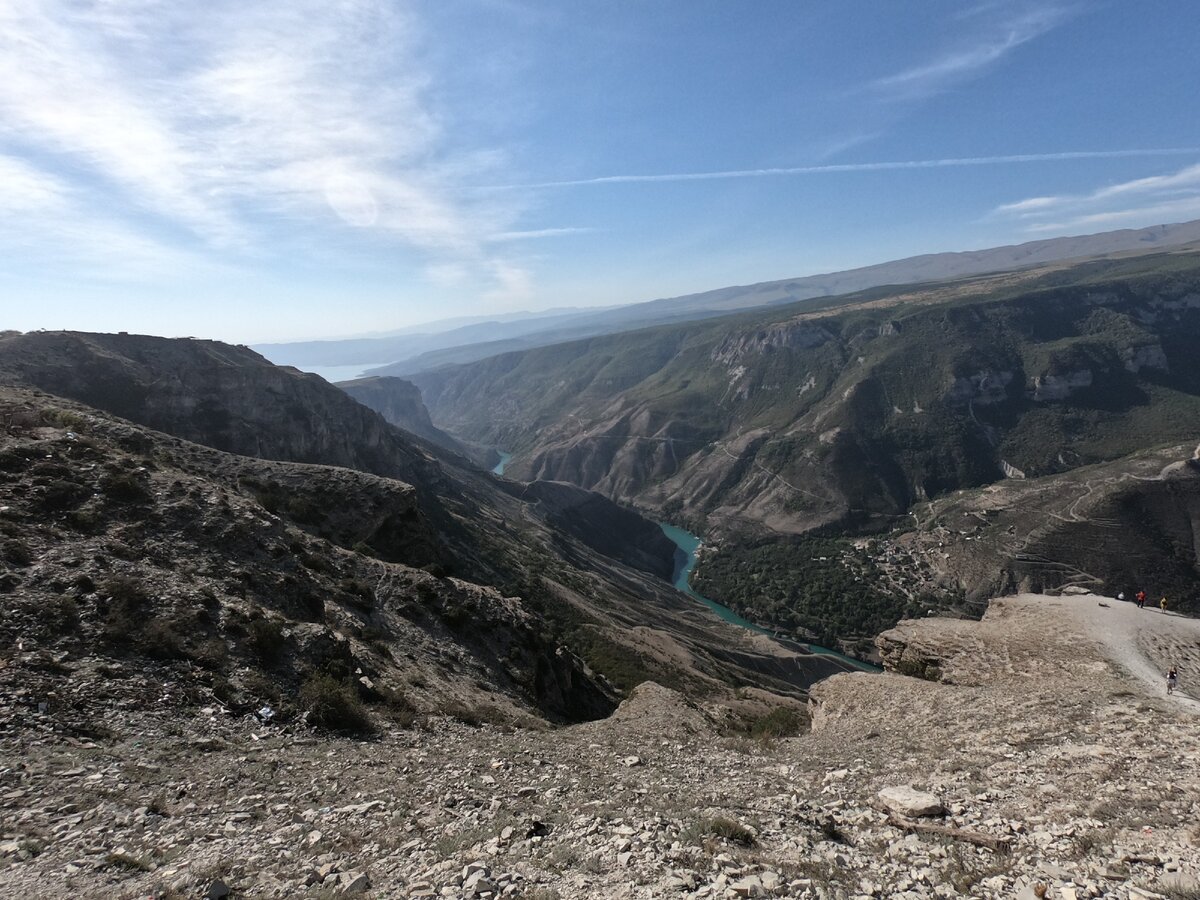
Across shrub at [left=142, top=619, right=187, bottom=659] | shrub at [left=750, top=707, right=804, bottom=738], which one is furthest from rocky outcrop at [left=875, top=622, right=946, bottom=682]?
shrub at [left=142, top=619, right=187, bottom=659]

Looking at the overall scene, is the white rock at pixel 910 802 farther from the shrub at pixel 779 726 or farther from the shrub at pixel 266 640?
the shrub at pixel 266 640

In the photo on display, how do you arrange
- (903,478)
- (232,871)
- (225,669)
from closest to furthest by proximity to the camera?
(232,871), (225,669), (903,478)

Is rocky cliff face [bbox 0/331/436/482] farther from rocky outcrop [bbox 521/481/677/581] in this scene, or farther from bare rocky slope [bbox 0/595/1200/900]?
bare rocky slope [bbox 0/595/1200/900]

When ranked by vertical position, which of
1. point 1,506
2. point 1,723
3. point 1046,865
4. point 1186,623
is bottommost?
point 1186,623

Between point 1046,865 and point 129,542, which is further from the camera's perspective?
point 129,542

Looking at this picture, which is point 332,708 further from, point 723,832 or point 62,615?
point 723,832

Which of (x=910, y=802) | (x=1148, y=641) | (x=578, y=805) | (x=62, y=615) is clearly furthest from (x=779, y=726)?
(x=62, y=615)

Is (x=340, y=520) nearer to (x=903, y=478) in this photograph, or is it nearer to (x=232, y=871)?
(x=232, y=871)

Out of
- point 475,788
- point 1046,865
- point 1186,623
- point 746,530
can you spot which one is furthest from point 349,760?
point 746,530
